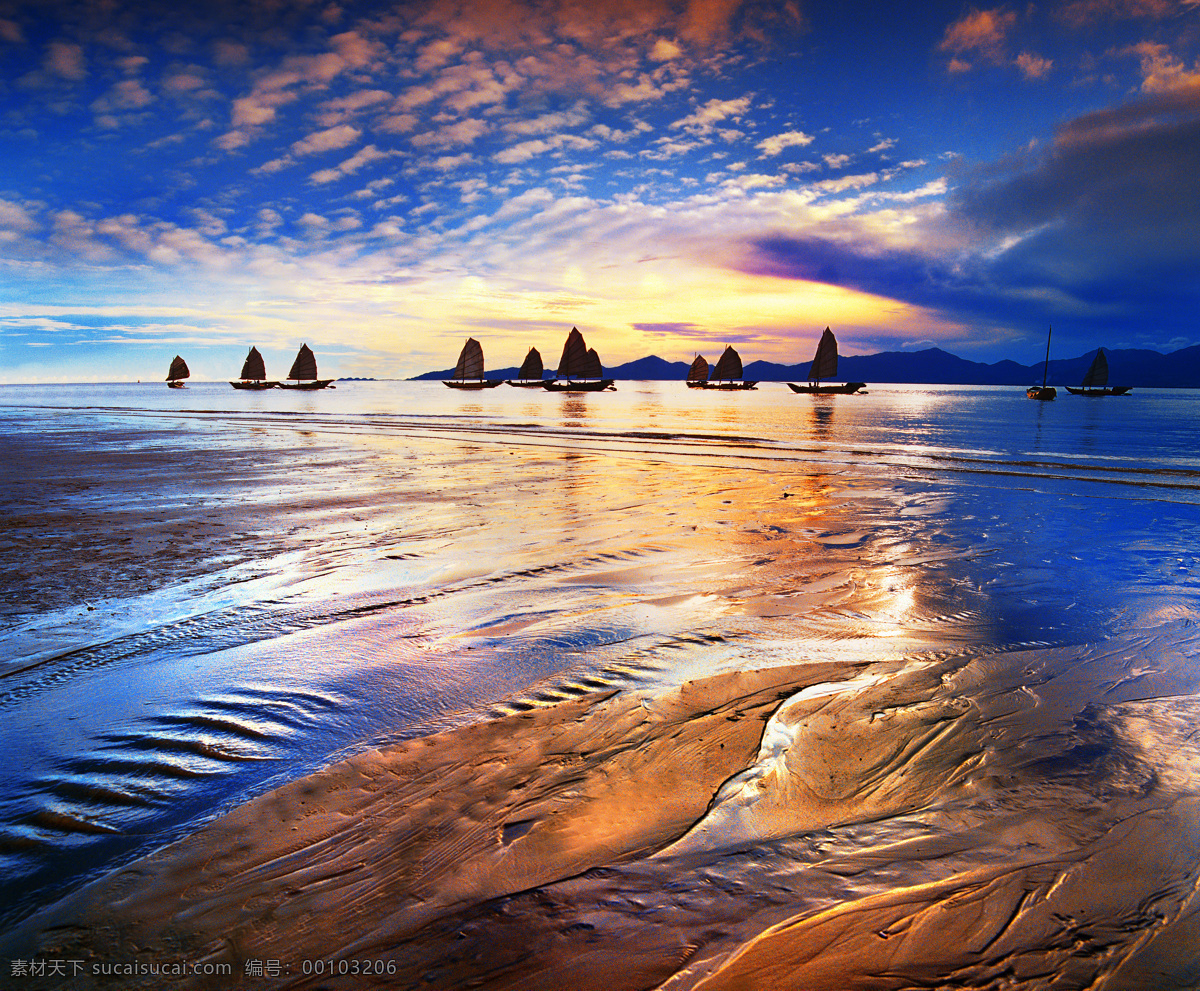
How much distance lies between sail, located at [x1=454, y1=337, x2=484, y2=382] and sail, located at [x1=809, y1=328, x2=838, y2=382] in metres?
56.6

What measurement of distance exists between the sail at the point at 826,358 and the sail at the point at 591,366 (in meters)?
35.7

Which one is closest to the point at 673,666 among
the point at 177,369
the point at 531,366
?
the point at 531,366

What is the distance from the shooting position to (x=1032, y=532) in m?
9.90

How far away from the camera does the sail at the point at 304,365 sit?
10256 cm

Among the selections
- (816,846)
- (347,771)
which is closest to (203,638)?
(347,771)

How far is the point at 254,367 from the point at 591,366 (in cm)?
6187

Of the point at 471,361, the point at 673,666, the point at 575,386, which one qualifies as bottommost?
the point at 673,666

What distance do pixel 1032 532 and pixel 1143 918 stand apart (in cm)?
904

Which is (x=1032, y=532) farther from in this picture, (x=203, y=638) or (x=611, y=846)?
(x=203, y=638)

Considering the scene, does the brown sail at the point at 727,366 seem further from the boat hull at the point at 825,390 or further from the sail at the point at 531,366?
the sail at the point at 531,366

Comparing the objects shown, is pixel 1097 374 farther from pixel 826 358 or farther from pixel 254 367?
pixel 254 367

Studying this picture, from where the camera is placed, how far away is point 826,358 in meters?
96.6

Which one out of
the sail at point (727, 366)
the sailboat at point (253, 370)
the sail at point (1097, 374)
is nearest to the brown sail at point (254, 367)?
the sailboat at point (253, 370)

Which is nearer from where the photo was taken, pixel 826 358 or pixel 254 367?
pixel 826 358
